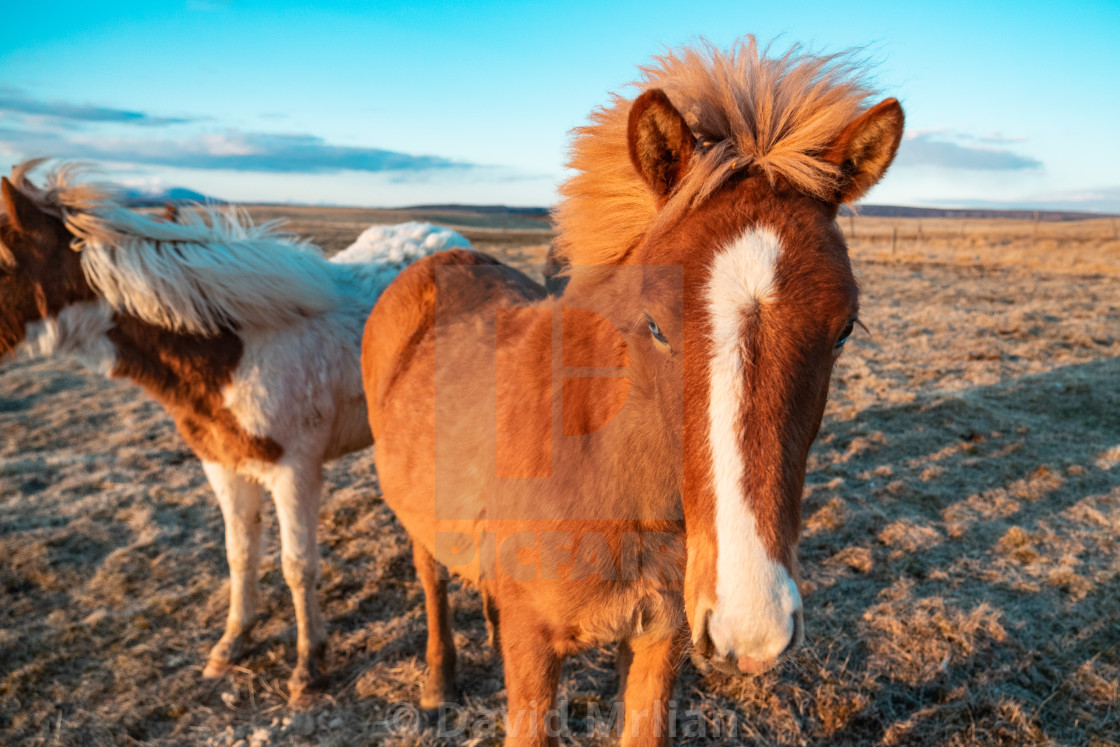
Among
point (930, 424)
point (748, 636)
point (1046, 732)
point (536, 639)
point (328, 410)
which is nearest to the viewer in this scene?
point (748, 636)

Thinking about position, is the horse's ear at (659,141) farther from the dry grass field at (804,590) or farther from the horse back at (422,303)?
the dry grass field at (804,590)

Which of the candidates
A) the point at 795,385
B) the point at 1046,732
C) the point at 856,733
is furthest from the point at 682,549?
the point at 1046,732

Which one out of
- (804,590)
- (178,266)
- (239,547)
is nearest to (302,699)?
(239,547)

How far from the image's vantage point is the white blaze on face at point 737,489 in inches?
43.0

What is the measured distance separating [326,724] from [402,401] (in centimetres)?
162

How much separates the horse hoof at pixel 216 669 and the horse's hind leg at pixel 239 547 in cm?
1

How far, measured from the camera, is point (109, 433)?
6.18 metres

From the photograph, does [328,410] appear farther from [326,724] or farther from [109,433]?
[109,433]

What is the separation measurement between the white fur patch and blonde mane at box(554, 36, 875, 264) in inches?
107

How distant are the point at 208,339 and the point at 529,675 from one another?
2.44 meters

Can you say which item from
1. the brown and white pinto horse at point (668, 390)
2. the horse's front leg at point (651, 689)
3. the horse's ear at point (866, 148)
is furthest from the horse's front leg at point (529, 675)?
the horse's ear at point (866, 148)

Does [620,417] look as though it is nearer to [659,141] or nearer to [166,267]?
[659,141]

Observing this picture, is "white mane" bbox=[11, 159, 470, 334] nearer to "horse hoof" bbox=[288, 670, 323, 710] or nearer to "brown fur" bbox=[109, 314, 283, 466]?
"brown fur" bbox=[109, 314, 283, 466]

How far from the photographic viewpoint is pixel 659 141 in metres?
1.38
